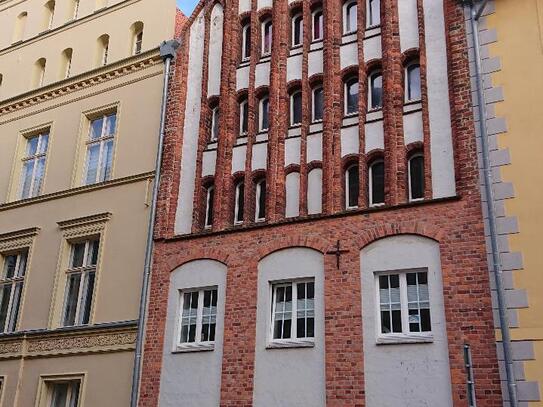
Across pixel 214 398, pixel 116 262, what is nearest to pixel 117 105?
pixel 116 262

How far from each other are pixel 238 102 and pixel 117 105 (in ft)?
12.9

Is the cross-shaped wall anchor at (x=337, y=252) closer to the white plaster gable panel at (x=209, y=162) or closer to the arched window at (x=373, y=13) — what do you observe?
the white plaster gable panel at (x=209, y=162)

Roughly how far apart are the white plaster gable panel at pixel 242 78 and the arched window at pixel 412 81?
402cm

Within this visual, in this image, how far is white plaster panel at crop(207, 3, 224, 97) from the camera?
1700 centimetres

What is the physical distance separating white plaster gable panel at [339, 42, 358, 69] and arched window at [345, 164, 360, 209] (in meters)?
2.42

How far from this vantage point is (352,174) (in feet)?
47.1

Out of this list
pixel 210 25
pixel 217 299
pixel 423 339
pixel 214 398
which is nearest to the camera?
pixel 423 339

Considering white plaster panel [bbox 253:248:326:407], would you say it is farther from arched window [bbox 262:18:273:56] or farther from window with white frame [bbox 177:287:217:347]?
arched window [bbox 262:18:273:56]

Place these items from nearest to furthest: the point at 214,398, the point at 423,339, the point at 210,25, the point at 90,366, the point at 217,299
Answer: the point at 423,339, the point at 214,398, the point at 217,299, the point at 90,366, the point at 210,25

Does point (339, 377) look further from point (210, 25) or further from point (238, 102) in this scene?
point (210, 25)

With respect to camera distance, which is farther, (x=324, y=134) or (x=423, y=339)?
(x=324, y=134)

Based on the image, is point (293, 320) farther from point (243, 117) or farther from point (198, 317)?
point (243, 117)

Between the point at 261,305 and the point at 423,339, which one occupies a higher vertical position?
the point at 261,305

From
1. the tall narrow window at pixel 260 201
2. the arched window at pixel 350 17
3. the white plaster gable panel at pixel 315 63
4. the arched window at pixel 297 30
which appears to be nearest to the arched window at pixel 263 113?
the white plaster gable panel at pixel 315 63
